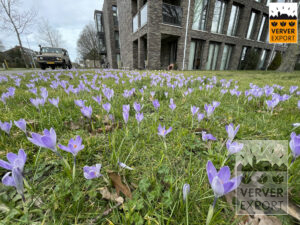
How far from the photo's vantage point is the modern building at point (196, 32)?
38.8 feet

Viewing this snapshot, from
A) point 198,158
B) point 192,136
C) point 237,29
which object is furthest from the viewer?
point 237,29

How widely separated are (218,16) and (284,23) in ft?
19.5

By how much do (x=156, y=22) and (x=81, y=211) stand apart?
1340cm

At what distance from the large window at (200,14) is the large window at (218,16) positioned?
Result: 1.39 metres

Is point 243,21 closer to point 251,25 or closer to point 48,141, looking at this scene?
point 251,25

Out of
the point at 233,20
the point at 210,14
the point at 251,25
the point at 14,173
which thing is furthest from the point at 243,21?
the point at 14,173

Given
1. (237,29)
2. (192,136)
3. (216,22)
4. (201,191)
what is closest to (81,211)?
(201,191)

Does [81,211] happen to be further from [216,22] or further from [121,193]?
[216,22]


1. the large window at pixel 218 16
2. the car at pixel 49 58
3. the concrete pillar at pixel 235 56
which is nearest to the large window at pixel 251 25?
the concrete pillar at pixel 235 56

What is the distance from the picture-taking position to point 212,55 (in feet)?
52.0

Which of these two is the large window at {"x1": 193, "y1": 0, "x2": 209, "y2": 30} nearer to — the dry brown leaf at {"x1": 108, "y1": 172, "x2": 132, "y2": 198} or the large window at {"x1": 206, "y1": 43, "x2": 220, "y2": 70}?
the large window at {"x1": 206, "y1": 43, "x2": 220, "y2": 70}

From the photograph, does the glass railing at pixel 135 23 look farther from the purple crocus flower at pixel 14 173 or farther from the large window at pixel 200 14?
the purple crocus flower at pixel 14 173

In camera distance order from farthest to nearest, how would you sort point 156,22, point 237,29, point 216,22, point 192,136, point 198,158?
1. point 237,29
2. point 216,22
3. point 156,22
4. point 192,136
5. point 198,158

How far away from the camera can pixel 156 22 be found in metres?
11.4
